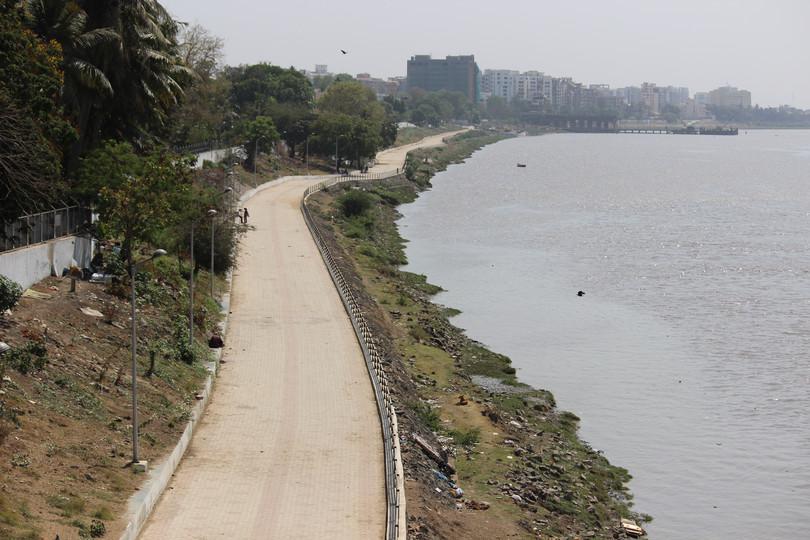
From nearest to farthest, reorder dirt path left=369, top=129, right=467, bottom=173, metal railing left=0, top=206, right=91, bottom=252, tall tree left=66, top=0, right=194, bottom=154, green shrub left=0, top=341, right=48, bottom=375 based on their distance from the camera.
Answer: green shrub left=0, top=341, right=48, bottom=375 → metal railing left=0, top=206, right=91, bottom=252 → tall tree left=66, top=0, right=194, bottom=154 → dirt path left=369, top=129, right=467, bottom=173

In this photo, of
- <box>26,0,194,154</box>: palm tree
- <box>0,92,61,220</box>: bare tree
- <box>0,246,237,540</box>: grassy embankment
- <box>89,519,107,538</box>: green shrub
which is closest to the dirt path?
<box>26,0,194,154</box>: palm tree

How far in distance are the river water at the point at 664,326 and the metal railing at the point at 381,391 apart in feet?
23.4

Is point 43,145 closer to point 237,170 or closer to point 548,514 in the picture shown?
point 548,514

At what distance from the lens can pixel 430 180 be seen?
14325 cm

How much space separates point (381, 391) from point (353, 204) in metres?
56.3

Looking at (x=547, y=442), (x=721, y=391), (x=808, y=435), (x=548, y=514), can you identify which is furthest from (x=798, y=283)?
(x=548, y=514)

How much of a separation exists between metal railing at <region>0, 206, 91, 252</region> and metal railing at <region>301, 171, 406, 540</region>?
10.9 meters

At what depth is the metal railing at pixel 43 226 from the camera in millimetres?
34884

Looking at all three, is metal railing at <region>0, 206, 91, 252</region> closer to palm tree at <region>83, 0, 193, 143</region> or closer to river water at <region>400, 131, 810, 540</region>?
palm tree at <region>83, 0, 193, 143</region>

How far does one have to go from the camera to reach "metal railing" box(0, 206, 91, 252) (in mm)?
34884

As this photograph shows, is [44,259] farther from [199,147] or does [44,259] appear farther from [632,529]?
[199,147]

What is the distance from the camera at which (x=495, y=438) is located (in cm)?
3500

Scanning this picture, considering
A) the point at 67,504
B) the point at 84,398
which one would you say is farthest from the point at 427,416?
the point at 67,504

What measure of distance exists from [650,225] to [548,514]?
72.2m
